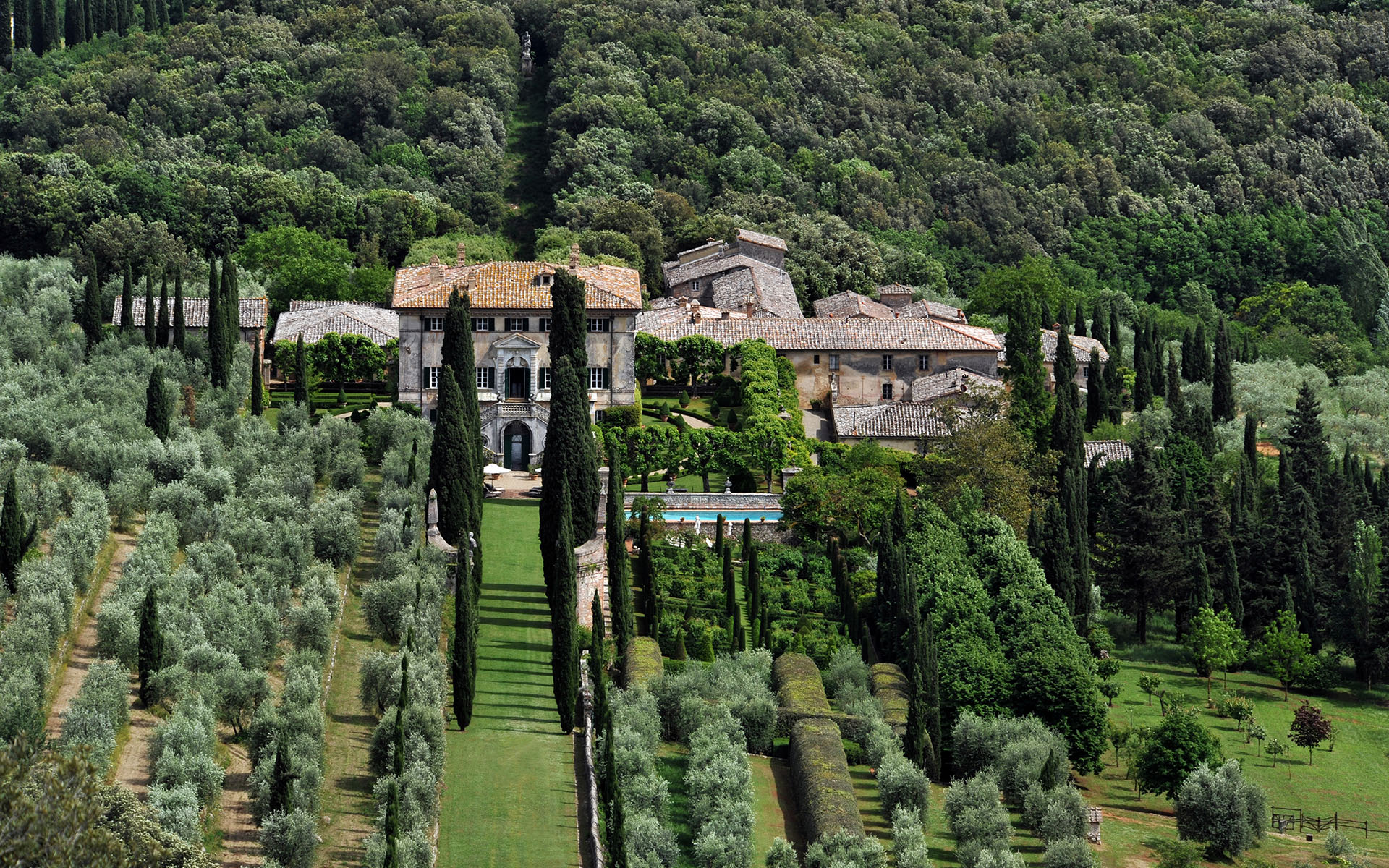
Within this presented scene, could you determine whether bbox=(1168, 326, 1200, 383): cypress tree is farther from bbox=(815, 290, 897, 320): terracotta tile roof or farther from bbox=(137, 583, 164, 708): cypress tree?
bbox=(137, 583, 164, 708): cypress tree

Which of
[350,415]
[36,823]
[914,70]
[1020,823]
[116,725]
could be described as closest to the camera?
[36,823]

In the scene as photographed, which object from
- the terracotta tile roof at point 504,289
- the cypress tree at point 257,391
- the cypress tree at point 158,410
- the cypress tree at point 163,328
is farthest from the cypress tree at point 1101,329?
the cypress tree at point 158,410

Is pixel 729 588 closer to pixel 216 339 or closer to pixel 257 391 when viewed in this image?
pixel 257 391

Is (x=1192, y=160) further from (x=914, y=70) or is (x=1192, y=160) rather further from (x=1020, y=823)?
(x=1020, y=823)

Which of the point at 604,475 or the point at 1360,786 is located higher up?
the point at 604,475

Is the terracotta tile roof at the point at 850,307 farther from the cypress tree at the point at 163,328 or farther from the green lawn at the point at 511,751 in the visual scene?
the green lawn at the point at 511,751

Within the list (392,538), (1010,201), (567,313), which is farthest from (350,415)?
(1010,201)

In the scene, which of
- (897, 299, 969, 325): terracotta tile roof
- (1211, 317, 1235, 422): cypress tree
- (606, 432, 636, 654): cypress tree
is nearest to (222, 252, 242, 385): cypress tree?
(606, 432, 636, 654): cypress tree
